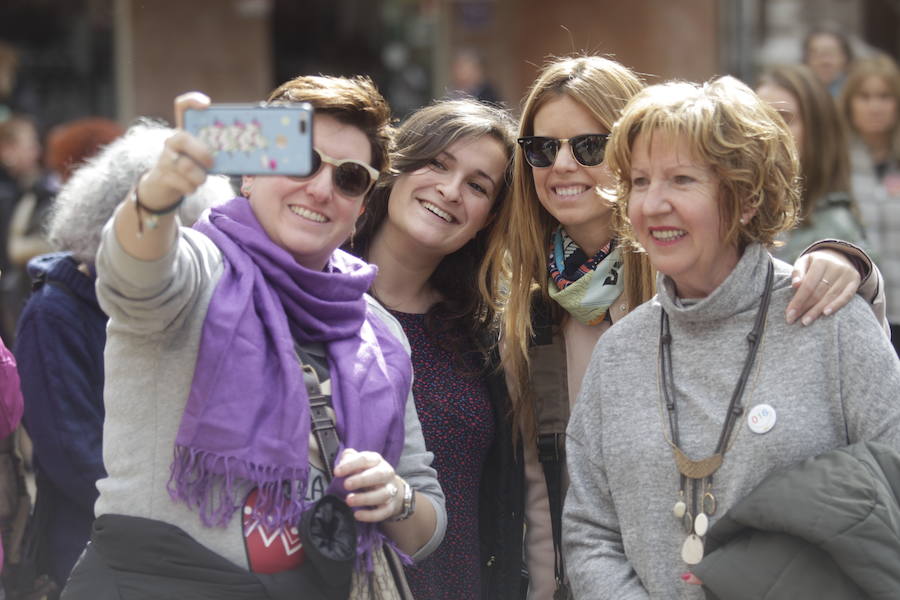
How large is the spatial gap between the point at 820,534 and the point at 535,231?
4.35ft

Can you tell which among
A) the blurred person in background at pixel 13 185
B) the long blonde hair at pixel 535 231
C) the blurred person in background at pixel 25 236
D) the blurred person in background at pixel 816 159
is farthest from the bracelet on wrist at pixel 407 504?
the blurred person in background at pixel 13 185

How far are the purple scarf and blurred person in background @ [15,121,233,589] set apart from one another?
1013 mm

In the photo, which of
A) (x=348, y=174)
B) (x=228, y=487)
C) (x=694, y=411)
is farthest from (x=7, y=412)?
(x=694, y=411)

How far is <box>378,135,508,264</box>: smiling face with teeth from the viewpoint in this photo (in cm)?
330

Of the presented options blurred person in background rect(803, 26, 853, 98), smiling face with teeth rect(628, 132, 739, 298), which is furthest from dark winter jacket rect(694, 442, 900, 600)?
blurred person in background rect(803, 26, 853, 98)

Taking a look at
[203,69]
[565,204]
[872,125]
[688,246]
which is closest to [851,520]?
[688,246]

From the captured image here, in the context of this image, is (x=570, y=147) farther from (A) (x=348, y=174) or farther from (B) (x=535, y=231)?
(A) (x=348, y=174)

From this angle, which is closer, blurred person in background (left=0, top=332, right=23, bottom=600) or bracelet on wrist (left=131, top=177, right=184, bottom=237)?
bracelet on wrist (left=131, top=177, right=184, bottom=237)

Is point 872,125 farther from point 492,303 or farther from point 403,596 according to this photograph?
point 403,596

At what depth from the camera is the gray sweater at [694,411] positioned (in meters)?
2.41

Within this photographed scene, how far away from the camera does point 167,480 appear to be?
2330 mm

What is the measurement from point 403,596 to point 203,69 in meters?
8.69

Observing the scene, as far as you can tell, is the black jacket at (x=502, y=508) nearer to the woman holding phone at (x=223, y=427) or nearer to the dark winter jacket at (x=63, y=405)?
the woman holding phone at (x=223, y=427)

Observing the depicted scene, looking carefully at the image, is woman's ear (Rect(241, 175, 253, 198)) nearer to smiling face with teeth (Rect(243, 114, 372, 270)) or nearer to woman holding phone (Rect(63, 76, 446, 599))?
smiling face with teeth (Rect(243, 114, 372, 270))
